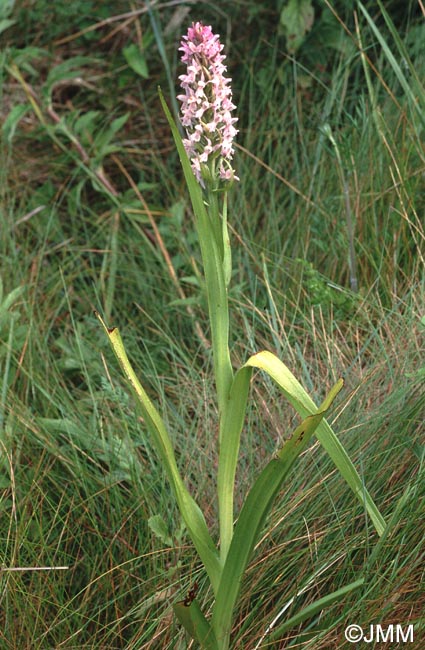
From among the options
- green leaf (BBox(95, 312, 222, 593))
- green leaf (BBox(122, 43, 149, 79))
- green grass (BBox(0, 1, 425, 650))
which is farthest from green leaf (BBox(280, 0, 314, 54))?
green leaf (BBox(95, 312, 222, 593))

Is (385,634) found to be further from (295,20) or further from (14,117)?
(295,20)

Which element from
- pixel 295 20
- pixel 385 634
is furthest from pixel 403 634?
pixel 295 20

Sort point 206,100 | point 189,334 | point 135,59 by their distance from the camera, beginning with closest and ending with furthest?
point 206,100, point 189,334, point 135,59

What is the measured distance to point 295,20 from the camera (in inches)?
141

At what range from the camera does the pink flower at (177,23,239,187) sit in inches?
59.9

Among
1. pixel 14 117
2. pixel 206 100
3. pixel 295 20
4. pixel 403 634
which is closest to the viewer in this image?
pixel 206 100

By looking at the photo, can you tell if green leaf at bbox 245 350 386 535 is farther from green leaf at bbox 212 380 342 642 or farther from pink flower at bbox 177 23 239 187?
pink flower at bbox 177 23 239 187

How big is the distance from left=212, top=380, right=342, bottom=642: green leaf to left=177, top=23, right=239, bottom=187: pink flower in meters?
0.44

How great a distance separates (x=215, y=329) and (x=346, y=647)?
0.67 meters

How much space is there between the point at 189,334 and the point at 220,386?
1482mm

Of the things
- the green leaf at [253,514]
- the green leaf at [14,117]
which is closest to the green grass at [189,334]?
the green leaf at [14,117]

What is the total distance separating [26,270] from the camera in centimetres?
313

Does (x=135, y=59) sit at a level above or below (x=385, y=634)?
above

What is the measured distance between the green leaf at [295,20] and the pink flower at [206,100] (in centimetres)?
214
